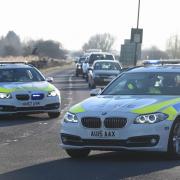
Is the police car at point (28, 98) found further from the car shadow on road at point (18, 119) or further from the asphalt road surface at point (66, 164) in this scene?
the asphalt road surface at point (66, 164)

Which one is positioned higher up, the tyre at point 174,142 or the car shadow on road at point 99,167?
the tyre at point 174,142

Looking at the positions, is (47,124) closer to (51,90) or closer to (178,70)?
(51,90)

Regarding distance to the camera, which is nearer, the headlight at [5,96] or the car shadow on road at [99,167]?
the car shadow on road at [99,167]

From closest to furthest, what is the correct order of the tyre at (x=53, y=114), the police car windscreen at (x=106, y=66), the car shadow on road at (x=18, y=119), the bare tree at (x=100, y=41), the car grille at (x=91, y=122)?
the car grille at (x=91, y=122) < the car shadow on road at (x=18, y=119) < the tyre at (x=53, y=114) < the police car windscreen at (x=106, y=66) < the bare tree at (x=100, y=41)

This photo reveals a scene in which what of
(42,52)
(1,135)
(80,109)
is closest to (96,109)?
(80,109)

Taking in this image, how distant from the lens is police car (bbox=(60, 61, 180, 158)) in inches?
409

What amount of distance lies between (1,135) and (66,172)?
5.38m

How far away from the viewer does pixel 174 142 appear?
10.6m

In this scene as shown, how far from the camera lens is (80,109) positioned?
10.8 meters

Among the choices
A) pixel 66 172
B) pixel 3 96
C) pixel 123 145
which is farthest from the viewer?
pixel 3 96

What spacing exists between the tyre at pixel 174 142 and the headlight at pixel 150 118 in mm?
263

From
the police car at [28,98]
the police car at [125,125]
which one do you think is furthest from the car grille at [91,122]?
the police car at [28,98]

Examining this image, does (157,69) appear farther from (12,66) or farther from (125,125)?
(12,66)

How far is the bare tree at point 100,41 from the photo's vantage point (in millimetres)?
187475
